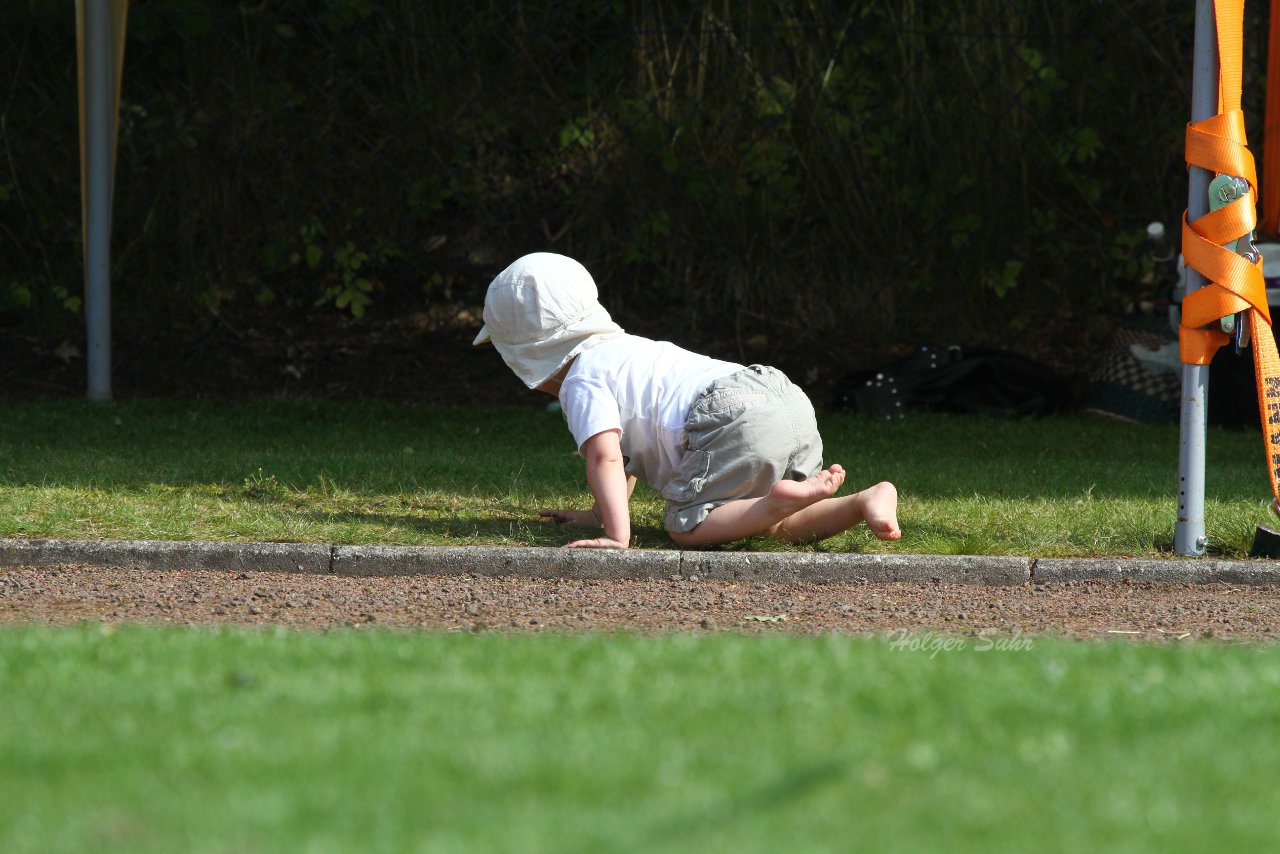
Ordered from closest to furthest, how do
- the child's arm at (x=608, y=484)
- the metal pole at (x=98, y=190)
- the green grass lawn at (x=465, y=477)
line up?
the child's arm at (x=608, y=484) < the green grass lawn at (x=465, y=477) < the metal pole at (x=98, y=190)

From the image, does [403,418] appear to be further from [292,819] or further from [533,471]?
[292,819]

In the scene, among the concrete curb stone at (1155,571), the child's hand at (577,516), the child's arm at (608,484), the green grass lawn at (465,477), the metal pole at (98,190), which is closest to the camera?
the concrete curb stone at (1155,571)

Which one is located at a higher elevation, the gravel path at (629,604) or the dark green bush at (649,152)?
the dark green bush at (649,152)

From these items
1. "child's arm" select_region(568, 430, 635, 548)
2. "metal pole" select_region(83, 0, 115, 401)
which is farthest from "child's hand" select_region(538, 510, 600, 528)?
"metal pole" select_region(83, 0, 115, 401)

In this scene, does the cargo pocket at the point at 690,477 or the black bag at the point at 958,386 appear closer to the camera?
the cargo pocket at the point at 690,477

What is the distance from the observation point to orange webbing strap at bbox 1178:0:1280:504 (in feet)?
16.0

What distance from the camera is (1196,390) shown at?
16.4 ft

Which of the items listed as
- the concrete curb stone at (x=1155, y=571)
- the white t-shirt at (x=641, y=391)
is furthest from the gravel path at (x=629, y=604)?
the white t-shirt at (x=641, y=391)

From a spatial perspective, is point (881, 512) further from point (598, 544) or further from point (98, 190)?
point (98, 190)

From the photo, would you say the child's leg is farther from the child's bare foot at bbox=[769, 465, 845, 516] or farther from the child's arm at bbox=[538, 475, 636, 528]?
the child's arm at bbox=[538, 475, 636, 528]

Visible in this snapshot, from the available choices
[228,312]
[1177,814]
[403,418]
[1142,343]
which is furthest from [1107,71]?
[1177,814]

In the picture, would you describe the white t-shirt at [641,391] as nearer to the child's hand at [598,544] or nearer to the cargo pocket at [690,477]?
the cargo pocket at [690,477]

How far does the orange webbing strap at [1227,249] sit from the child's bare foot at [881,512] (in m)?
1.02

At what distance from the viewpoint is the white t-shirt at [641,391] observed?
504cm
